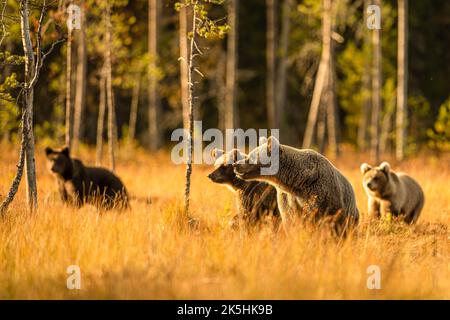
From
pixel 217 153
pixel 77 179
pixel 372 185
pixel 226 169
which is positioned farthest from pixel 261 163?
pixel 77 179

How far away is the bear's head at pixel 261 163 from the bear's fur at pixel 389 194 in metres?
3.23

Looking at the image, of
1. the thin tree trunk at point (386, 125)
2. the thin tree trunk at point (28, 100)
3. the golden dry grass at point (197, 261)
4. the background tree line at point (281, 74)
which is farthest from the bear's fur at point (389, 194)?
the thin tree trunk at point (386, 125)

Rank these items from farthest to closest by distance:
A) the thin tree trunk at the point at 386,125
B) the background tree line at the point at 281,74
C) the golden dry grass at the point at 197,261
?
the thin tree trunk at the point at 386,125
the background tree line at the point at 281,74
the golden dry grass at the point at 197,261

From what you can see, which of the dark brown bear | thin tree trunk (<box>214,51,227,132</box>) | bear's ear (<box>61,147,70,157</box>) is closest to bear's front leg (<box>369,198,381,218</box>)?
the dark brown bear

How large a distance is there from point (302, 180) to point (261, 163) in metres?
0.54

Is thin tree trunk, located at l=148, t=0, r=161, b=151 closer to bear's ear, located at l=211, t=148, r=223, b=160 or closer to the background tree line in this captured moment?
the background tree line

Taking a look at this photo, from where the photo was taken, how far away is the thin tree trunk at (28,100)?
27.7 ft

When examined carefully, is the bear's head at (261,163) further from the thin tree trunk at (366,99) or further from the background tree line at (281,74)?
the thin tree trunk at (366,99)

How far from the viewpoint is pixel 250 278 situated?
19.9 feet

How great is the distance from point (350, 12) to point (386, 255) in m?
15.8

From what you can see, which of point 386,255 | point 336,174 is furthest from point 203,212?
point 386,255

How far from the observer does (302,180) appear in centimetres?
810
